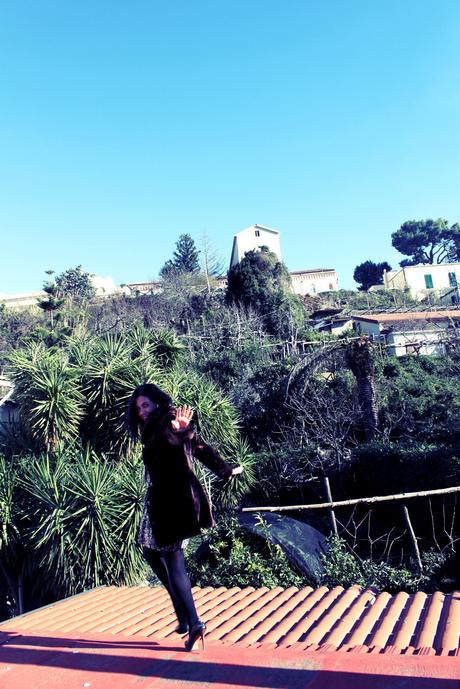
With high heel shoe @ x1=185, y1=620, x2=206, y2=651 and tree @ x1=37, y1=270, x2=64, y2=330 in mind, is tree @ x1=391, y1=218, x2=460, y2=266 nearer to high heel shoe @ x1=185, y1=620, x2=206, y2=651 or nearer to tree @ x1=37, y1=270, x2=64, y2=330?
tree @ x1=37, y1=270, x2=64, y2=330

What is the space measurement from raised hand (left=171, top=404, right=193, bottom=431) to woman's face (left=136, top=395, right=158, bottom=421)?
0.13 meters

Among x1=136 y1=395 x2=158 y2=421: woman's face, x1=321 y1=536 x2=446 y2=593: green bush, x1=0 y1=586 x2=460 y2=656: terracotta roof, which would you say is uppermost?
x1=136 y1=395 x2=158 y2=421: woman's face

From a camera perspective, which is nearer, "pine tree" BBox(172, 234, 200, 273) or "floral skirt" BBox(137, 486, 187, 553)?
"floral skirt" BBox(137, 486, 187, 553)

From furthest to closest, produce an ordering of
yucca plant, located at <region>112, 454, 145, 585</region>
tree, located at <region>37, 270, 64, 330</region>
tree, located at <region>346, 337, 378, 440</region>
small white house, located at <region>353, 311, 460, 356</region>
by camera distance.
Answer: tree, located at <region>37, 270, 64, 330</region>
small white house, located at <region>353, 311, 460, 356</region>
tree, located at <region>346, 337, 378, 440</region>
yucca plant, located at <region>112, 454, 145, 585</region>

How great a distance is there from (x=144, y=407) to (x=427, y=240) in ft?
220

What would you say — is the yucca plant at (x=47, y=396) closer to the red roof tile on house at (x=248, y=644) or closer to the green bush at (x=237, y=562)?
the green bush at (x=237, y=562)

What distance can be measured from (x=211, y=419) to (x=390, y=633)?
7889 mm

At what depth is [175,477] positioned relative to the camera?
9.10ft

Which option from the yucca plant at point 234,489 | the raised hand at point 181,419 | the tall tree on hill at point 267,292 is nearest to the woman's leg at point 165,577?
the raised hand at point 181,419

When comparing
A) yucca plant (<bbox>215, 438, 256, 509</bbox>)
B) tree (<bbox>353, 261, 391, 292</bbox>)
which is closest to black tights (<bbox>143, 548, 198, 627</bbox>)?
yucca plant (<bbox>215, 438, 256, 509</bbox>)

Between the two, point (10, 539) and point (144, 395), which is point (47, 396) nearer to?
point (10, 539)

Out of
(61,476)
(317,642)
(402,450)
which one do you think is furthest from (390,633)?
(402,450)

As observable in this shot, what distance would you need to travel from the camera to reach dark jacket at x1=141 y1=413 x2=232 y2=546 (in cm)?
277

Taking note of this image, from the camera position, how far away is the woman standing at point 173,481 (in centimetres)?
277
